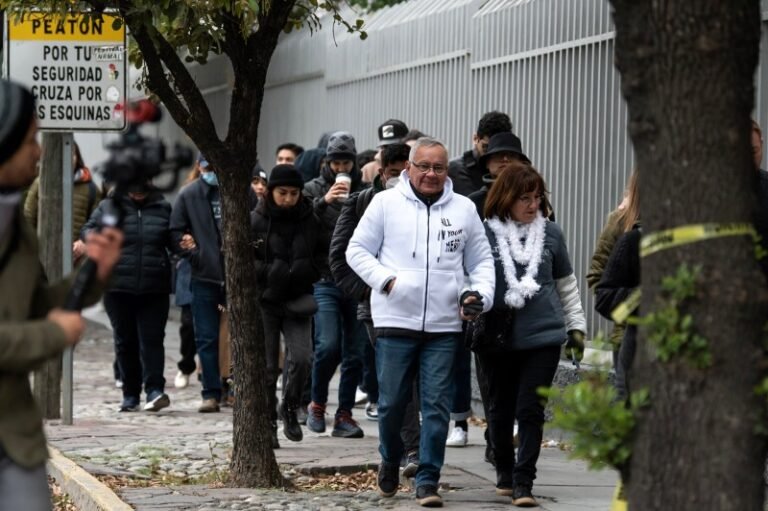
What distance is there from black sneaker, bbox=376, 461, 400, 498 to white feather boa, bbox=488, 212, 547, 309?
3.40ft

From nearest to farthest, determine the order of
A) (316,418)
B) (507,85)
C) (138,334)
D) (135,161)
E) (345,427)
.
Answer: (135,161) → (345,427) → (316,418) → (138,334) → (507,85)

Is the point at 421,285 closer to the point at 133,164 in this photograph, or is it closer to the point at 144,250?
the point at 133,164

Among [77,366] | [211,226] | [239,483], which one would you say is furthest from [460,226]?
[77,366]

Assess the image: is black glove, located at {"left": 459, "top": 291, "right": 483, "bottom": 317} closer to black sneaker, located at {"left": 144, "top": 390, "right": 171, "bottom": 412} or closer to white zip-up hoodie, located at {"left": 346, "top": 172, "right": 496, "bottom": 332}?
white zip-up hoodie, located at {"left": 346, "top": 172, "right": 496, "bottom": 332}

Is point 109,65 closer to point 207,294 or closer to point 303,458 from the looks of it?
point 207,294

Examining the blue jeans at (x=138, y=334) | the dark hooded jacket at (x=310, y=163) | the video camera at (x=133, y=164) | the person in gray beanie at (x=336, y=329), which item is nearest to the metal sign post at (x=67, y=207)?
the blue jeans at (x=138, y=334)

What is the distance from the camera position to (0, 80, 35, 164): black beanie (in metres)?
4.59

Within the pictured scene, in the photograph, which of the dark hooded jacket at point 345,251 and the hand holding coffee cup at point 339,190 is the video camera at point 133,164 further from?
the hand holding coffee cup at point 339,190

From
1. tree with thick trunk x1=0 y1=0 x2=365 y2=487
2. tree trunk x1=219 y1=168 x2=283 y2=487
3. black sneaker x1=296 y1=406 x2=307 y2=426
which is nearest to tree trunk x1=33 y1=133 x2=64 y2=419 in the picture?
black sneaker x1=296 y1=406 x2=307 y2=426

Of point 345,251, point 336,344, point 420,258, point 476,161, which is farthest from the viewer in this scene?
point 336,344

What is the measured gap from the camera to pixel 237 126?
352 inches

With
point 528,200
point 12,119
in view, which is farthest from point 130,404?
point 12,119

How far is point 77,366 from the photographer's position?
17.8 m

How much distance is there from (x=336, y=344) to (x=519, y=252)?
3.25 meters
